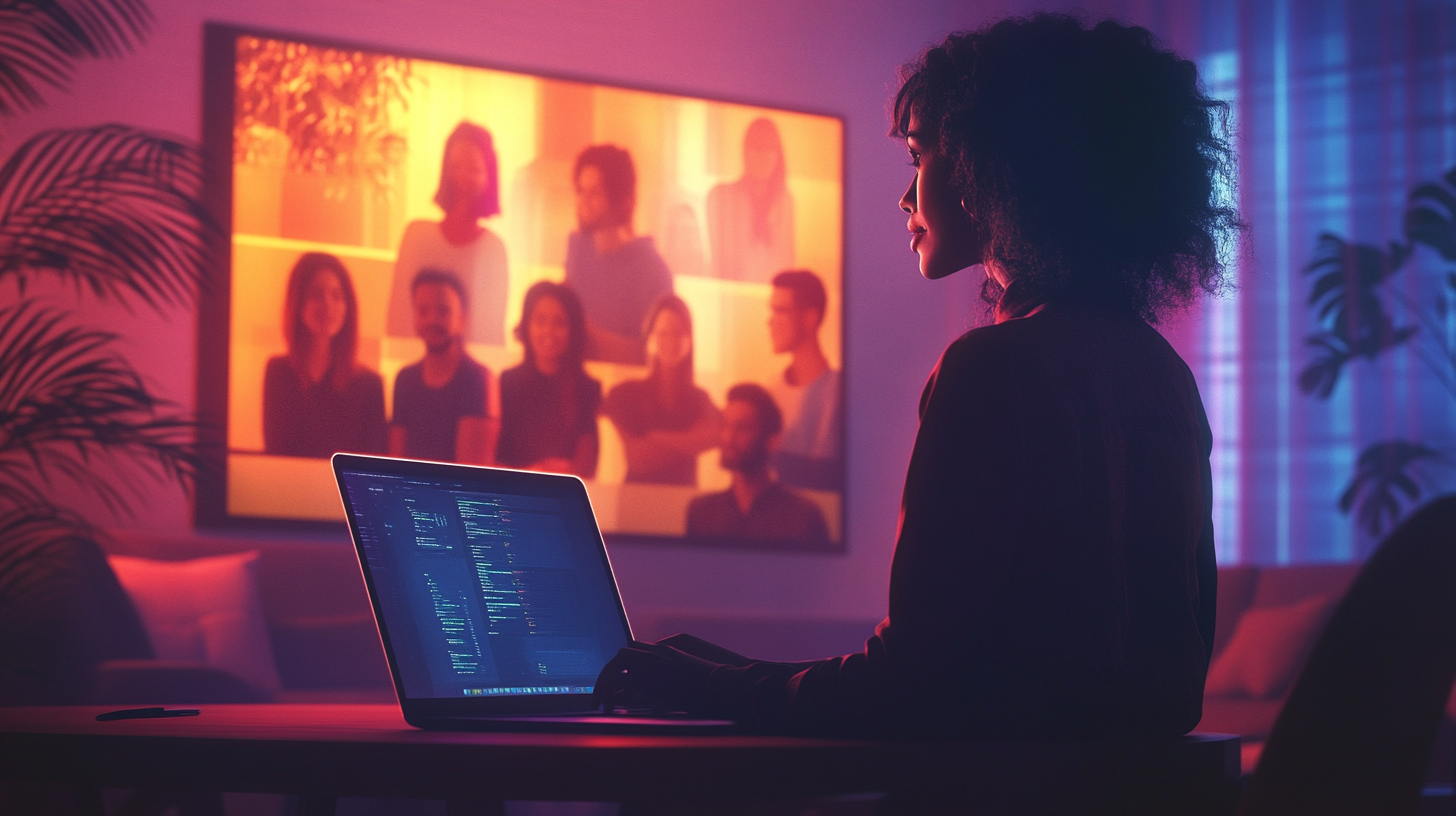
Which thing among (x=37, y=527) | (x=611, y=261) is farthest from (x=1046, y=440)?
(x=611, y=261)

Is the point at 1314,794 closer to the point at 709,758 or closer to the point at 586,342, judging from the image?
the point at 709,758

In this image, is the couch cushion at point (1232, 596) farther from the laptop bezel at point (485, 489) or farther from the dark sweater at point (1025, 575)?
the dark sweater at point (1025, 575)

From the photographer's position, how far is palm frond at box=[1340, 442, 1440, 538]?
4.96 m

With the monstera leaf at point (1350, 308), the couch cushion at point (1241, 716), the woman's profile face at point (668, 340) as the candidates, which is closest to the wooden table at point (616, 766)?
the couch cushion at point (1241, 716)

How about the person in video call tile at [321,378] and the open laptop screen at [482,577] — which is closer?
the open laptop screen at [482,577]

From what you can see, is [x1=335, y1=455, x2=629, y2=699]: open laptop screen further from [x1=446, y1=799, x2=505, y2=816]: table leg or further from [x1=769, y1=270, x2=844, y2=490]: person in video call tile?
[x1=769, y1=270, x2=844, y2=490]: person in video call tile

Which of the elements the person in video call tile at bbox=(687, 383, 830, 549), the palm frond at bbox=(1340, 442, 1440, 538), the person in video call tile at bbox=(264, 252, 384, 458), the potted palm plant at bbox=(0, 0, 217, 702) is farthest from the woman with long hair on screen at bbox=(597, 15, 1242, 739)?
the palm frond at bbox=(1340, 442, 1440, 538)

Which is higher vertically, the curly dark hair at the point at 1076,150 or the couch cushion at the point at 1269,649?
the curly dark hair at the point at 1076,150

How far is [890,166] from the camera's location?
220 inches

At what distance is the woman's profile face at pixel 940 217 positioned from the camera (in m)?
1.17

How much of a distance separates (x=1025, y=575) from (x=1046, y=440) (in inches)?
3.6

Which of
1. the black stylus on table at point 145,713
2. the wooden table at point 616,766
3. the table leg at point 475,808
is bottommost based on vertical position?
the table leg at point 475,808

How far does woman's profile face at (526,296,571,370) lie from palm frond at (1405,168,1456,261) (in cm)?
318

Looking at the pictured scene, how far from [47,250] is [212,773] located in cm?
282
